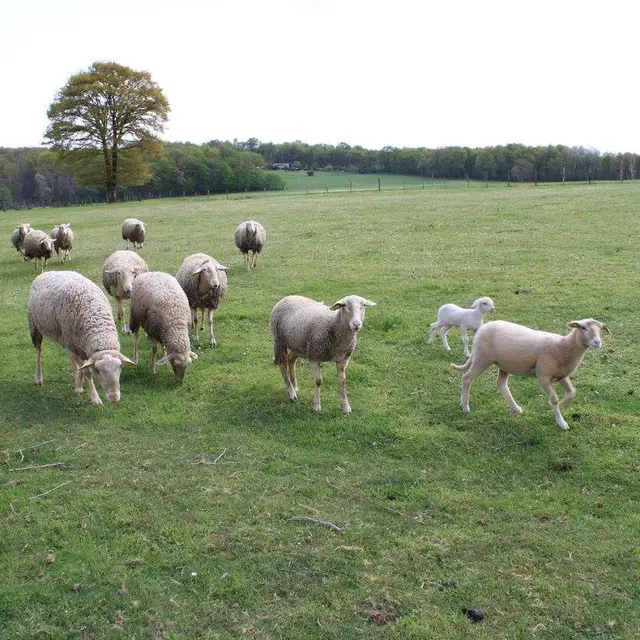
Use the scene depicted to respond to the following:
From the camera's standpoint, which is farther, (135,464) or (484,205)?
(484,205)

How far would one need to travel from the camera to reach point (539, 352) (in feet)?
26.1

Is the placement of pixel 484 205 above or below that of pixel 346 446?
above

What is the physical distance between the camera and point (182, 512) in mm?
6438

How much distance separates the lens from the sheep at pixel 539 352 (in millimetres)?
7828

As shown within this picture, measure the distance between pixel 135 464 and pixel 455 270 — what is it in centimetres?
1243

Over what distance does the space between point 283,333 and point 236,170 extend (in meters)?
83.6

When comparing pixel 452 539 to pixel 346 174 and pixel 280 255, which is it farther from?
pixel 346 174

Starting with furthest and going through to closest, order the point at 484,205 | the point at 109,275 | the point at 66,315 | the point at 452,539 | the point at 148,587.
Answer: the point at 484,205 → the point at 109,275 → the point at 66,315 → the point at 452,539 → the point at 148,587

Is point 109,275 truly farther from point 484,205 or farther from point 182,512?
point 484,205

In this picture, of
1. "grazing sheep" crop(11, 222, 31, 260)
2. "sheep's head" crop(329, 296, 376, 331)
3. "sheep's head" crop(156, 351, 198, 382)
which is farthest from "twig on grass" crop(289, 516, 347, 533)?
"grazing sheep" crop(11, 222, 31, 260)

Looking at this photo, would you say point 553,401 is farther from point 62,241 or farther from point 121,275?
point 62,241

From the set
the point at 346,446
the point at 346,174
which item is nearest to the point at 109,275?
the point at 346,446

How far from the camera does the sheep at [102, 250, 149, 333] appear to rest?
1277 cm

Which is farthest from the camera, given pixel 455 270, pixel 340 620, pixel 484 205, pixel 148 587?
pixel 484 205
